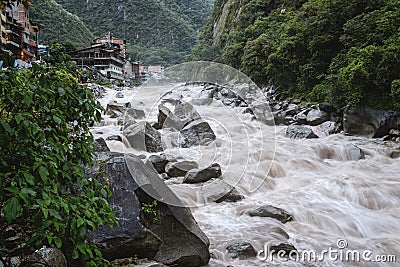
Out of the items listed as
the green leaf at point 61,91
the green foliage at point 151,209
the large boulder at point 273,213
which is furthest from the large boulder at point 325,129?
the green leaf at point 61,91

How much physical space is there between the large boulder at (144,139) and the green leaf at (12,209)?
6555 mm

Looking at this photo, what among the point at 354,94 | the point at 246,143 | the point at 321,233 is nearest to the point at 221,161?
the point at 246,143

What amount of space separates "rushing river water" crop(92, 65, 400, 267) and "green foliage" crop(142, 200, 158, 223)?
3.17 ft

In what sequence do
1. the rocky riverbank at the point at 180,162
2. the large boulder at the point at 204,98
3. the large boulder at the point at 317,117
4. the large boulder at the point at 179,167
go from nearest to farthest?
the rocky riverbank at the point at 180,162 < the large boulder at the point at 179,167 < the large boulder at the point at 317,117 < the large boulder at the point at 204,98

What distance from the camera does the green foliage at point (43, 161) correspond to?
4.91 feet

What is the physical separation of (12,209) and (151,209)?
6.86ft

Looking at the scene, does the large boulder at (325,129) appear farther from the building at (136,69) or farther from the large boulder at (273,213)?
the building at (136,69)

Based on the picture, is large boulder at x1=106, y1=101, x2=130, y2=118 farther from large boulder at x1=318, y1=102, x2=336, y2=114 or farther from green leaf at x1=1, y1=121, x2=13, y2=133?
green leaf at x1=1, y1=121, x2=13, y2=133

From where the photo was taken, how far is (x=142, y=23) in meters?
69.0

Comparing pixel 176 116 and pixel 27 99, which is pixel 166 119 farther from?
pixel 27 99

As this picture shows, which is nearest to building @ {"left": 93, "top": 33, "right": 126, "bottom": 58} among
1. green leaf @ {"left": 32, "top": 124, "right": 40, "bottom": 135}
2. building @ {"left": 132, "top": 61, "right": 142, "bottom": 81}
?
building @ {"left": 132, "top": 61, "right": 142, "bottom": 81}

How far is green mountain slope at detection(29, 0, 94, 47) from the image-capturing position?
135ft

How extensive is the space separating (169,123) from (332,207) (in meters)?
5.51

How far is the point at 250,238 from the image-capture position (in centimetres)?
434
